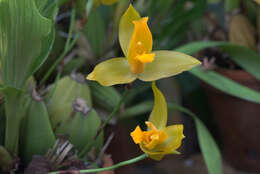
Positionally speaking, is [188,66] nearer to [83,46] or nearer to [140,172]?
[83,46]

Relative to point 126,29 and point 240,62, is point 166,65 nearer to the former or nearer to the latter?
point 126,29

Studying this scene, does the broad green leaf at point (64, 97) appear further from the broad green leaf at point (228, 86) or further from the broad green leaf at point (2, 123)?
the broad green leaf at point (228, 86)

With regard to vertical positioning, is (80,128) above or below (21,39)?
below

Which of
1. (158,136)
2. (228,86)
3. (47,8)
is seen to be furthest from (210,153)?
(47,8)

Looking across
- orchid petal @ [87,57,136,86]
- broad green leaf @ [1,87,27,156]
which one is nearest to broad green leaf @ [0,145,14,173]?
broad green leaf @ [1,87,27,156]

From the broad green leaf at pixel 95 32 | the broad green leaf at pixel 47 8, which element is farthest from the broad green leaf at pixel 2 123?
the broad green leaf at pixel 95 32

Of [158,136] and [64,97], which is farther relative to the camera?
[64,97]

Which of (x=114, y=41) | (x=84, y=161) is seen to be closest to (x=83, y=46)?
(x=114, y=41)
